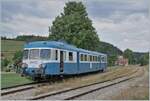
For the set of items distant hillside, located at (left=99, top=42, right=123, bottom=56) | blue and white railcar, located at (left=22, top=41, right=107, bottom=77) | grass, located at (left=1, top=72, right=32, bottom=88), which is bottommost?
grass, located at (left=1, top=72, right=32, bottom=88)

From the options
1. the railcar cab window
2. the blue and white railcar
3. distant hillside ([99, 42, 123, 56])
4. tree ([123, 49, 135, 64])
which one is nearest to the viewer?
the blue and white railcar

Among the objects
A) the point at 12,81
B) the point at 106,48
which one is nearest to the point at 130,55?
the point at 106,48

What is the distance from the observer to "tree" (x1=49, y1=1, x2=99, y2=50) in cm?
5541

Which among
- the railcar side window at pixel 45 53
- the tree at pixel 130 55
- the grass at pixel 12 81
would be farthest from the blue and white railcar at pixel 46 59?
the tree at pixel 130 55

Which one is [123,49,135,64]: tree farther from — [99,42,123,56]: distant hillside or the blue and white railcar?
the blue and white railcar

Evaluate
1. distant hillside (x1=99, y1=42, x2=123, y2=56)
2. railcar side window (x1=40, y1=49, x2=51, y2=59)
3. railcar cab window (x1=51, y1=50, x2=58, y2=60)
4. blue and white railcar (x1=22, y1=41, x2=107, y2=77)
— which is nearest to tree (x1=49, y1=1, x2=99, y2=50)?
distant hillside (x1=99, y1=42, x2=123, y2=56)

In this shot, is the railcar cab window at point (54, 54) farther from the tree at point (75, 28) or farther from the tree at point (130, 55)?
the tree at point (130, 55)

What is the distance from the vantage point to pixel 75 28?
57344 mm

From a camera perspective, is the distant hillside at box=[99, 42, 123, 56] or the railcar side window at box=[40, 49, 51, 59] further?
the distant hillside at box=[99, 42, 123, 56]

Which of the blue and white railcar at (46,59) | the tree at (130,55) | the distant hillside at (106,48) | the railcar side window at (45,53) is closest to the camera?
the blue and white railcar at (46,59)

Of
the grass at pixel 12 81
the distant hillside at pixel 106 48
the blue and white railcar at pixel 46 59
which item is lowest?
the grass at pixel 12 81

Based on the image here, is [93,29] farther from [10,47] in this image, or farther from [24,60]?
[24,60]

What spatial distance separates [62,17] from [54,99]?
144 ft

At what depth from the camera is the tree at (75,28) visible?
55406mm
